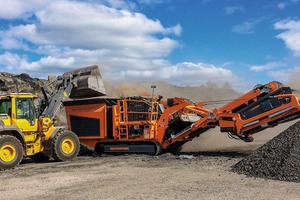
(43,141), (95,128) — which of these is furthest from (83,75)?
(43,141)

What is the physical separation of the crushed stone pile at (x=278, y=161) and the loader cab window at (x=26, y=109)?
6565 mm

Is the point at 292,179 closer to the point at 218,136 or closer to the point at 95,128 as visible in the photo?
Answer: the point at 95,128

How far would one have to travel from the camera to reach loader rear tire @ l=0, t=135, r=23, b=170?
1161 centimetres

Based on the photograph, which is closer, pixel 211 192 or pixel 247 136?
pixel 211 192

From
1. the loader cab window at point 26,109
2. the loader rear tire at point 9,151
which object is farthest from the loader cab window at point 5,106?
the loader rear tire at point 9,151

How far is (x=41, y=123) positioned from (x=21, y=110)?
874 mm

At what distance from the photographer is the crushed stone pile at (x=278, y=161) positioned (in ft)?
28.0

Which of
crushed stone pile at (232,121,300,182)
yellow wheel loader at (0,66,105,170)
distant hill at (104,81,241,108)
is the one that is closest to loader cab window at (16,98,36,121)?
yellow wheel loader at (0,66,105,170)

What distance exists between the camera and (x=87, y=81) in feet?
47.0

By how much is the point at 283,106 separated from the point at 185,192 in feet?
18.4

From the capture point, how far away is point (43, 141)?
43.3ft

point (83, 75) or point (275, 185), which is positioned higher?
point (83, 75)

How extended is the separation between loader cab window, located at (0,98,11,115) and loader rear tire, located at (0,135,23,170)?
2.97ft

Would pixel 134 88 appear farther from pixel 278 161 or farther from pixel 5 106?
pixel 278 161
